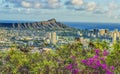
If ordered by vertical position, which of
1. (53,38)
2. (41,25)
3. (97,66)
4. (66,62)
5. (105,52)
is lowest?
(41,25)

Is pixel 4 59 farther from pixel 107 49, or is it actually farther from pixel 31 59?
pixel 107 49

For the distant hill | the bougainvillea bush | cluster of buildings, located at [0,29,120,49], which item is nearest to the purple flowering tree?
the bougainvillea bush

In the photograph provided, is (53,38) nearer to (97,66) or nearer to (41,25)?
(97,66)

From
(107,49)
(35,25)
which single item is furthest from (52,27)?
(107,49)

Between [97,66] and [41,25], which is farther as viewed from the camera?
[41,25]

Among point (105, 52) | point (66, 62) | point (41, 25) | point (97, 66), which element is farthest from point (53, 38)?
point (41, 25)

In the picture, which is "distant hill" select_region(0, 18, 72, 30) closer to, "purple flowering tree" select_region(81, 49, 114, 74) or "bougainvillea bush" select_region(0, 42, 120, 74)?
"bougainvillea bush" select_region(0, 42, 120, 74)

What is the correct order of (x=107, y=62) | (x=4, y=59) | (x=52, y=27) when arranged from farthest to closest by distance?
(x=52, y=27) → (x=4, y=59) → (x=107, y=62)

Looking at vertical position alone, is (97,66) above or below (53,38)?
above

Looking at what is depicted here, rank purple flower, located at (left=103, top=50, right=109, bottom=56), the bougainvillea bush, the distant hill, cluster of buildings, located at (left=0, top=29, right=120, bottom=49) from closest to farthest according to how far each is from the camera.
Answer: the bougainvillea bush
purple flower, located at (left=103, top=50, right=109, bottom=56)
cluster of buildings, located at (left=0, top=29, right=120, bottom=49)
the distant hill
